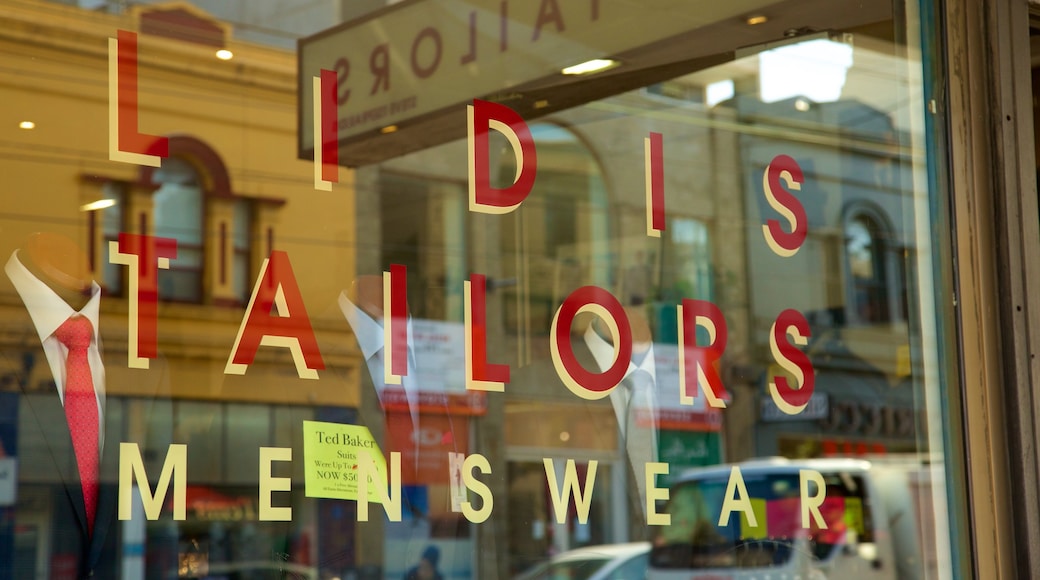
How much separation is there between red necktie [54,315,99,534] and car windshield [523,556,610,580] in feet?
9.20

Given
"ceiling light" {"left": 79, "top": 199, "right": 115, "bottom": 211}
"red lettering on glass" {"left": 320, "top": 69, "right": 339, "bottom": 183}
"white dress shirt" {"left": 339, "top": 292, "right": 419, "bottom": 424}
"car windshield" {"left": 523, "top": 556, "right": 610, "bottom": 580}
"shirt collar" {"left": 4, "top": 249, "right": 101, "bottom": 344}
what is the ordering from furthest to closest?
"car windshield" {"left": 523, "top": 556, "right": 610, "bottom": 580}, "ceiling light" {"left": 79, "top": 199, "right": 115, "bottom": 211}, "white dress shirt" {"left": 339, "top": 292, "right": 419, "bottom": 424}, "shirt collar" {"left": 4, "top": 249, "right": 101, "bottom": 344}, "red lettering on glass" {"left": 320, "top": 69, "right": 339, "bottom": 183}

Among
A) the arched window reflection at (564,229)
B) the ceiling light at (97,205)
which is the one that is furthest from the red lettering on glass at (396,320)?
the arched window reflection at (564,229)

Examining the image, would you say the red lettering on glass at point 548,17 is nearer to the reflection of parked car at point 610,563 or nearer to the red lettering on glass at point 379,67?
the red lettering on glass at point 379,67

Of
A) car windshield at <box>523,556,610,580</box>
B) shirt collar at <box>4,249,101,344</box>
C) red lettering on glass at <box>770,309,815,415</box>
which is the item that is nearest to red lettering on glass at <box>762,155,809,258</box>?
red lettering on glass at <box>770,309,815,415</box>

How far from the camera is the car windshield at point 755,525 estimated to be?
250 centimetres

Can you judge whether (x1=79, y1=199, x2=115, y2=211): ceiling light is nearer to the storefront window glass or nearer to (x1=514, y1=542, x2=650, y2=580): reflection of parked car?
the storefront window glass

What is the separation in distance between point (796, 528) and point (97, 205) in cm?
234

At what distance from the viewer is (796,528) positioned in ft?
8.45

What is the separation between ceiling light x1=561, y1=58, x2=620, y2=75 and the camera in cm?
191

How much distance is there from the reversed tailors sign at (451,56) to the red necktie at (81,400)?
430mm

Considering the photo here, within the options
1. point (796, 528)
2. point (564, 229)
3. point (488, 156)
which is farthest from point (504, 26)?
point (564, 229)

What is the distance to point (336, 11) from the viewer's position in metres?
2.57

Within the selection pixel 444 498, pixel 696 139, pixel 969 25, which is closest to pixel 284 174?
pixel 696 139

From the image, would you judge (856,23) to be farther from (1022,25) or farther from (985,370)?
(985,370)
